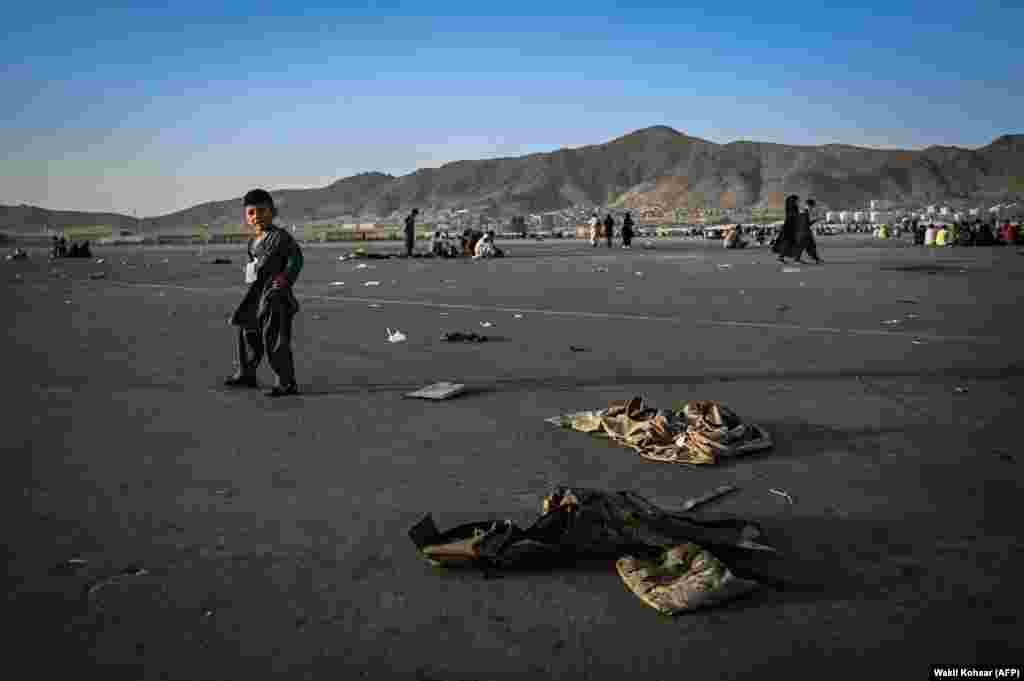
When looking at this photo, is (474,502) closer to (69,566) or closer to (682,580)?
(682,580)

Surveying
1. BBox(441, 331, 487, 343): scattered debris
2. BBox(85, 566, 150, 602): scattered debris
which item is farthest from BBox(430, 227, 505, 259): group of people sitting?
BBox(85, 566, 150, 602): scattered debris

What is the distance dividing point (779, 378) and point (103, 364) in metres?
7.24

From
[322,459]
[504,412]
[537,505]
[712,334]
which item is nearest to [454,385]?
[504,412]

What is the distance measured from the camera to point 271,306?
6820 mm

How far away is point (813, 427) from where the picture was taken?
552cm

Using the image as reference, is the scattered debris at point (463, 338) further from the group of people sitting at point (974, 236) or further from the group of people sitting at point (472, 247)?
the group of people sitting at point (974, 236)

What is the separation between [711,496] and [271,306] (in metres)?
4.41

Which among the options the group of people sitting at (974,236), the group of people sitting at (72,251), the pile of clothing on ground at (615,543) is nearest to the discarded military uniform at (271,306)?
the pile of clothing on ground at (615,543)

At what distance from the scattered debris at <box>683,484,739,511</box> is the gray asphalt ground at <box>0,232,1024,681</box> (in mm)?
80

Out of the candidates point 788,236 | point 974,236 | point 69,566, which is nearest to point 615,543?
point 69,566

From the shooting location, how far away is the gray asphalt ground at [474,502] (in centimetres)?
263

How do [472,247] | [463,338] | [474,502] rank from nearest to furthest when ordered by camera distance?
[474,502] < [463,338] < [472,247]

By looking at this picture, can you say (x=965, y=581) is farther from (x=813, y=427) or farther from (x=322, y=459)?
(x=322, y=459)

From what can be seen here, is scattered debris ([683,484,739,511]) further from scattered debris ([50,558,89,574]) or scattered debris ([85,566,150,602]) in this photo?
scattered debris ([50,558,89,574])
